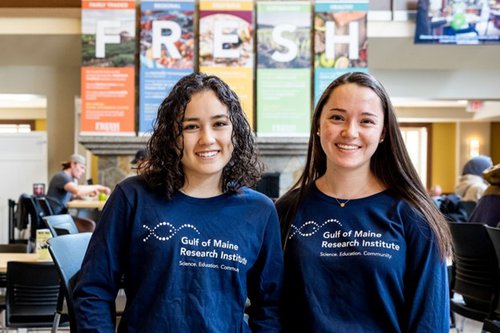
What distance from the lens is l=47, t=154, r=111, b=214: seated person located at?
233 inches

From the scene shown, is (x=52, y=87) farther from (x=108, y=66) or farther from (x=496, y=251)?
(x=496, y=251)

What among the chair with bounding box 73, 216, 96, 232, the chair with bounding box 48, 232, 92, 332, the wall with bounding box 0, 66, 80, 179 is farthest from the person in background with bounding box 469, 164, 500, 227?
the wall with bounding box 0, 66, 80, 179

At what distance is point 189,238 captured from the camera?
1.26 metres

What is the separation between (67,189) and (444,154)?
1048 centimetres

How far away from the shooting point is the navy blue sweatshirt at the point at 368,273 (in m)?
1.25

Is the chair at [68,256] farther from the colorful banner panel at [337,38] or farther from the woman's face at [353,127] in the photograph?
the colorful banner panel at [337,38]

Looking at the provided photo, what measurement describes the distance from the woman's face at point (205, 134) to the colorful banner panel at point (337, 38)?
524 cm

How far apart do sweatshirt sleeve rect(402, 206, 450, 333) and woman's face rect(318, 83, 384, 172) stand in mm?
206

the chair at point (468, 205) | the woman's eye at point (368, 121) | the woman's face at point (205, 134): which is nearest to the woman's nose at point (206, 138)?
the woman's face at point (205, 134)

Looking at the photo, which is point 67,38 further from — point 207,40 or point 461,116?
point 461,116

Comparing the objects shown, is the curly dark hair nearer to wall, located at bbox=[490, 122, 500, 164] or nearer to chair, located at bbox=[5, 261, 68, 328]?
chair, located at bbox=[5, 261, 68, 328]

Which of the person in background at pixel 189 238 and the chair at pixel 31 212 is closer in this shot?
the person in background at pixel 189 238

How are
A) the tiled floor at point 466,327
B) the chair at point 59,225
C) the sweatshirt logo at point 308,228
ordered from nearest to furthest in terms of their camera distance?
the sweatshirt logo at point 308,228 < the chair at point 59,225 < the tiled floor at point 466,327

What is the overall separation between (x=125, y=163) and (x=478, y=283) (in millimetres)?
4769
